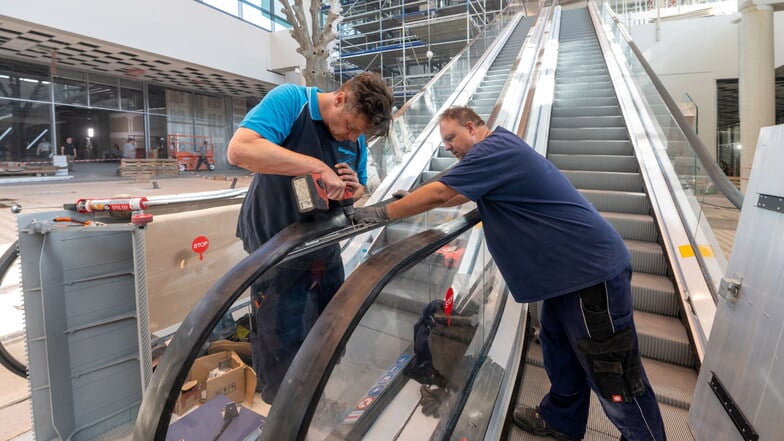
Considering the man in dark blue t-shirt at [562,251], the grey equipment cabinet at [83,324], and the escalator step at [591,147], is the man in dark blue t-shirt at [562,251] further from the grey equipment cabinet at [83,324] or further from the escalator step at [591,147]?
the escalator step at [591,147]

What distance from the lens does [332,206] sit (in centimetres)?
154

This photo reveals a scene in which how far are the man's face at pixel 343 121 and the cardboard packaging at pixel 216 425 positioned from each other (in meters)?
1.09

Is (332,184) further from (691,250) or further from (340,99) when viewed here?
(691,250)

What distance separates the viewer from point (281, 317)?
1.47 meters

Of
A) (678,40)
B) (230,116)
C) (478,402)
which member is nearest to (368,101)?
(478,402)

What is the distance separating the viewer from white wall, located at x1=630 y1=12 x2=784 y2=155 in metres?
10.2

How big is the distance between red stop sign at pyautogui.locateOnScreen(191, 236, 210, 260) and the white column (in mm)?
10810

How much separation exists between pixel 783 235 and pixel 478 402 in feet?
4.43

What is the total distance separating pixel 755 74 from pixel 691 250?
941cm

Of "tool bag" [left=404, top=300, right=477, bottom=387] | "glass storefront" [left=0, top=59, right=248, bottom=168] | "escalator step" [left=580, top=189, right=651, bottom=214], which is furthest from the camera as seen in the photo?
"glass storefront" [left=0, top=59, right=248, bottom=168]

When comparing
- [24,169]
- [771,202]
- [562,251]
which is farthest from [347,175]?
[24,169]

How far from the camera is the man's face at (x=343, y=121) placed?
4.71 feet

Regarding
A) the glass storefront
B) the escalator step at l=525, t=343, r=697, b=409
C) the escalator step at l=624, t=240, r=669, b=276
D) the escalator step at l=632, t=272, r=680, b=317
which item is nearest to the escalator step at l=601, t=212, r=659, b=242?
the escalator step at l=624, t=240, r=669, b=276

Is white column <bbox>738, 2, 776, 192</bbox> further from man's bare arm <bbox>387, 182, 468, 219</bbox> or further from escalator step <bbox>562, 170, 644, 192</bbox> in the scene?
man's bare arm <bbox>387, 182, 468, 219</bbox>
